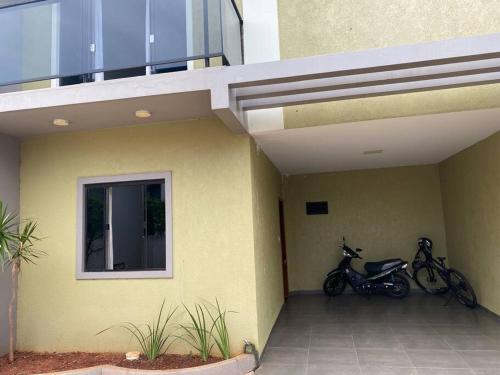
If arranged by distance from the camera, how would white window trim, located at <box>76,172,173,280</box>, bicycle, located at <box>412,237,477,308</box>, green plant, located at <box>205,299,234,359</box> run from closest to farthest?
green plant, located at <box>205,299,234,359</box> → white window trim, located at <box>76,172,173,280</box> → bicycle, located at <box>412,237,477,308</box>

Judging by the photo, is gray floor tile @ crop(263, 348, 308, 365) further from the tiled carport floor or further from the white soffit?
the white soffit

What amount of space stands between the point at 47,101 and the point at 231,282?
2823 mm

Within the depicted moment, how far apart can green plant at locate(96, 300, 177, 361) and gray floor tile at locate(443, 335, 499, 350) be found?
3.52 m

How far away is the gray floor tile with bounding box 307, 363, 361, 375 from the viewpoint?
12.4 feet

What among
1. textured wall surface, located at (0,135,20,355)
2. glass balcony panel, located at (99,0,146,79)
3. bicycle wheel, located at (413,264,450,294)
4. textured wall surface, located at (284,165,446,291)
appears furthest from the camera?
textured wall surface, located at (284,165,446,291)

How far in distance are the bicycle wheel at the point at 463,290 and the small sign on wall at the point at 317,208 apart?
269 cm

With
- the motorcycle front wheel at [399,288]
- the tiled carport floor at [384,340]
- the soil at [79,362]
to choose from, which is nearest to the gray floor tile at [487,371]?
the tiled carport floor at [384,340]

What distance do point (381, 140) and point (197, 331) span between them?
3.61 m

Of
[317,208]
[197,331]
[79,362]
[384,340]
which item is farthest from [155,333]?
[317,208]

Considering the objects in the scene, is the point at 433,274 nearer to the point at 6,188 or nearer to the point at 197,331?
the point at 197,331

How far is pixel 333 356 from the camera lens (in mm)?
4219

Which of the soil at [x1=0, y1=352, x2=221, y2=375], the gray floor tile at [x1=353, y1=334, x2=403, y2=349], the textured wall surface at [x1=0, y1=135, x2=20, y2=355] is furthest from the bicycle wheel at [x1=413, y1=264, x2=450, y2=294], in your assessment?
the textured wall surface at [x1=0, y1=135, x2=20, y2=355]

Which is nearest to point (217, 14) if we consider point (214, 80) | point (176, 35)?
point (176, 35)

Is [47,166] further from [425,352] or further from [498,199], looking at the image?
[498,199]
